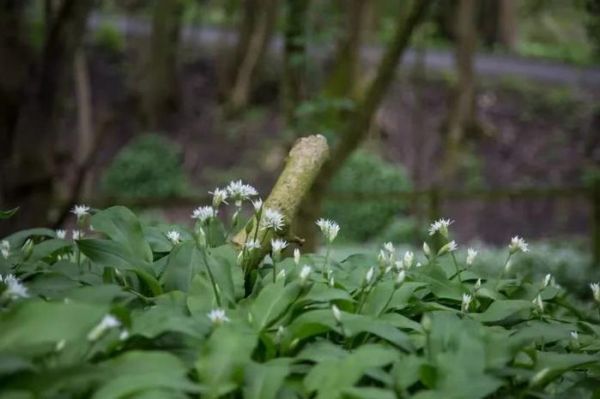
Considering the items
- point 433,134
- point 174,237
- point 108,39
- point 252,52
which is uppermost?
point 174,237

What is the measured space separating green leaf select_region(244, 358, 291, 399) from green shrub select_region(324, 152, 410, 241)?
11.4 m

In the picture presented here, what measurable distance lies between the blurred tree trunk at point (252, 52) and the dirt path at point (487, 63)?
1728mm

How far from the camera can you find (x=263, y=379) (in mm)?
1567

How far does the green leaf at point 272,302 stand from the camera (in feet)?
6.19

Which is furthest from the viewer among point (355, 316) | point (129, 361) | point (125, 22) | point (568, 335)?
point (125, 22)

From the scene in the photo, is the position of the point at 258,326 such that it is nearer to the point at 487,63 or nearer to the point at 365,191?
the point at 365,191

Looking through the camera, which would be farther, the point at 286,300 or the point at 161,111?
the point at 161,111

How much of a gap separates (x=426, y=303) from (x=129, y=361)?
2.80ft

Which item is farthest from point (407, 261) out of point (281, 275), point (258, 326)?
point (258, 326)

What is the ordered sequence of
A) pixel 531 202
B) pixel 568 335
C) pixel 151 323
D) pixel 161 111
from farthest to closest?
1. pixel 161 111
2. pixel 531 202
3. pixel 568 335
4. pixel 151 323

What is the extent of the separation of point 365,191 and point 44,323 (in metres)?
12.6

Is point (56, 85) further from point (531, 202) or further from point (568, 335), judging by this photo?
point (531, 202)

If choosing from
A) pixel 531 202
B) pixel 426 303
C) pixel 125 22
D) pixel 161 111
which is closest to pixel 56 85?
pixel 426 303

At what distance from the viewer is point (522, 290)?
2477 mm
